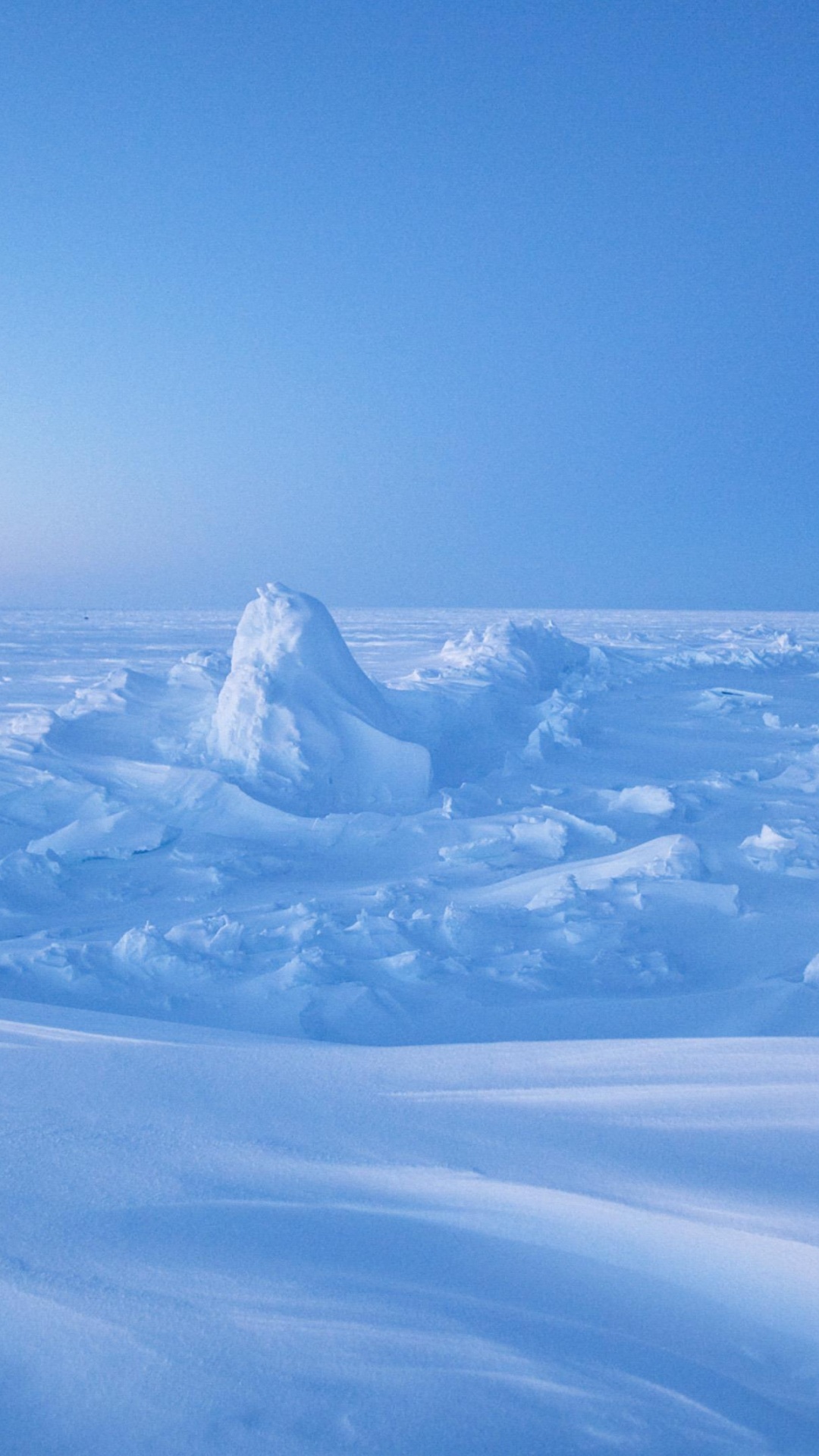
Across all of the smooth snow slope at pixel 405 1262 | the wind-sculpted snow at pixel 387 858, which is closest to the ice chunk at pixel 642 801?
the wind-sculpted snow at pixel 387 858

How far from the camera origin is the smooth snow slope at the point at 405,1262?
1124 millimetres

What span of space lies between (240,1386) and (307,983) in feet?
8.28

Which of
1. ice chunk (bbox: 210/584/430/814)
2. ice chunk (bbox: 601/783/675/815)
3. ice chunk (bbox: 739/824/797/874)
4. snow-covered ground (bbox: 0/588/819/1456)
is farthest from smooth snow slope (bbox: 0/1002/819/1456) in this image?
ice chunk (bbox: 210/584/430/814)

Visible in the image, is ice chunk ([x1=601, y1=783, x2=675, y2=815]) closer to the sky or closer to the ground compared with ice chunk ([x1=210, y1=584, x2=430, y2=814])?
closer to the ground

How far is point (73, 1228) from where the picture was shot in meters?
1.48

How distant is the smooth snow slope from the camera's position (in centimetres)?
112

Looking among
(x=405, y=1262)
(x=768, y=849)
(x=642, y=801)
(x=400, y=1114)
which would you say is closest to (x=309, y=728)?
(x=642, y=801)

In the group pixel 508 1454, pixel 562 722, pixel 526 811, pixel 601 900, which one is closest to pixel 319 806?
pixel 526 811

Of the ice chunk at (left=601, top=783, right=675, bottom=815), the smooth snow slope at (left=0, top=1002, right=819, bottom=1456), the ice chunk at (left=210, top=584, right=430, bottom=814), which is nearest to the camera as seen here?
the smooth snow slope at (left=0, top=1002, right=819, bottom=1456)

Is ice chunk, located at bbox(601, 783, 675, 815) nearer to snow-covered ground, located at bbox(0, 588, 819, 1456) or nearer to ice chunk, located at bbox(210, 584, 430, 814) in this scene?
snow-covered ground, located at bbox(0, 588, 819, 1456)

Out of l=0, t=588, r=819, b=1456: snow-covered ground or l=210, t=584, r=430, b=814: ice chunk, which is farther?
l=210, t=584, r=430, b=814: ice chunk

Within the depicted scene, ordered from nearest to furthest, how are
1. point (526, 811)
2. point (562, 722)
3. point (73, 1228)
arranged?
point (73, 1228)
point (526, 811)
point (562, 722)

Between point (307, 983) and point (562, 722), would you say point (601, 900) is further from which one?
point (562, 722)

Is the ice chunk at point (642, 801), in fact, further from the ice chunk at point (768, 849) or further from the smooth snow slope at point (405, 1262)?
the smooth snow slope at point (405, 1262)
